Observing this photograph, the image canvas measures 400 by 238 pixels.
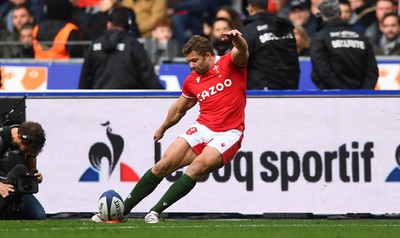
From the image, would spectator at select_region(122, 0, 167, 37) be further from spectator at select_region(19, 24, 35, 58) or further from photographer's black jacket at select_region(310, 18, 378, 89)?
photographer's black jacket at select_region(310, 18, 378, 89)

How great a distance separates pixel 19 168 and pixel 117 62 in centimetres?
368

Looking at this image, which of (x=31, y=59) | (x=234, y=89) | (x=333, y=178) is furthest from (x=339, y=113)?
(x=31, y=59)

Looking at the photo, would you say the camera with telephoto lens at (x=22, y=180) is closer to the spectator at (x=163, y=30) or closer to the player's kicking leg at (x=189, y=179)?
the player's kicking leg at (x=189, y=179)

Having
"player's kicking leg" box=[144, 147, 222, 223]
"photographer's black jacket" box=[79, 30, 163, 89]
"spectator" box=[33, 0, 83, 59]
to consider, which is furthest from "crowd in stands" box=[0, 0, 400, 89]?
"player's kicking leg" box=[144, 147, 222, 223]

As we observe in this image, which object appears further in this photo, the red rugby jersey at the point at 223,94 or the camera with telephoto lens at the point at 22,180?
the camera with telephoto lens at the point at 22,180

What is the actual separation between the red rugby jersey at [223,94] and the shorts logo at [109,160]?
2019mm

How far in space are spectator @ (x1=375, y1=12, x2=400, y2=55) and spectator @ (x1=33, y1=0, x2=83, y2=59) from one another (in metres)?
4.21

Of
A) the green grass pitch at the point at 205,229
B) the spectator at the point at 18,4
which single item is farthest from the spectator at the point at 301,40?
the green grass pitch at the point at 205,229

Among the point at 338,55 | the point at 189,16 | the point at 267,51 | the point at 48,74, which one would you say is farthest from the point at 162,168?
the point at 189,16

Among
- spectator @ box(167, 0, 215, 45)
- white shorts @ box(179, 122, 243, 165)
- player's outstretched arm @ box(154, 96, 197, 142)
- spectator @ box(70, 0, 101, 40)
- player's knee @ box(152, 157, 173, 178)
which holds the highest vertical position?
player's outstretched arm @ box(154, 96, 197, 142)

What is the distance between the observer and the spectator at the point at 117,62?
639 inches

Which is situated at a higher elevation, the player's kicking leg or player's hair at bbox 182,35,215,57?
player's hair at bbox 182,35,215,57

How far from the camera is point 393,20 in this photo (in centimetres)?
1836

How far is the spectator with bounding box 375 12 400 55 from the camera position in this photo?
1838 cm
